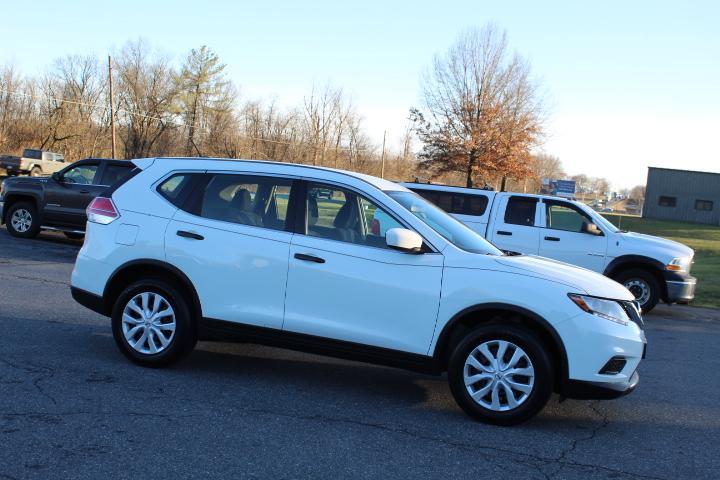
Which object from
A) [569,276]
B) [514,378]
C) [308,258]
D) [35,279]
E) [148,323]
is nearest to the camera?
[514,378]

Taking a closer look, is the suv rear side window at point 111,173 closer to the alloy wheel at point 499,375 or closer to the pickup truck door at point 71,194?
the pickup truck door at point 71,194

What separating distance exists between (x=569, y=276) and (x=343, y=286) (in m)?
1.73

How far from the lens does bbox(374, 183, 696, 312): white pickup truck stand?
11.4 meters

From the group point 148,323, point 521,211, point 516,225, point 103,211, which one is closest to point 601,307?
point 148,323

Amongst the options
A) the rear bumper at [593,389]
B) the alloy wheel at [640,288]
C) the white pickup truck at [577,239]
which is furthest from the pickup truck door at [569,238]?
the rear bumper at [593,389]

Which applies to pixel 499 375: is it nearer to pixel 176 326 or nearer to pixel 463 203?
pixel 176 326

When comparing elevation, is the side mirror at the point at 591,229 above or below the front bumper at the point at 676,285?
above

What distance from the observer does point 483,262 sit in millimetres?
5211

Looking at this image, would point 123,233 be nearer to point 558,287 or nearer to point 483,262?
point 483,262

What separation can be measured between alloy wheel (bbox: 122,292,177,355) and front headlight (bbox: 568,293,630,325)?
3278mm

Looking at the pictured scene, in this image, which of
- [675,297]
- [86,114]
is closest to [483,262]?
[675,297]

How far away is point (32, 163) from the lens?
46.6 metres

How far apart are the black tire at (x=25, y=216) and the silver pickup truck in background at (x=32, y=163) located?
29390 millimetres

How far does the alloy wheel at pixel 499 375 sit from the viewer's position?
5.02 metres
